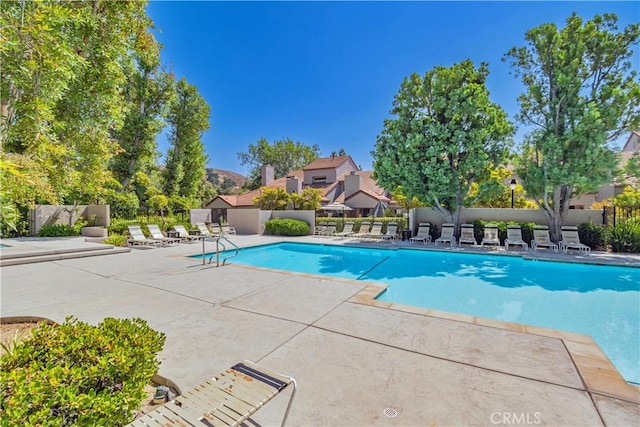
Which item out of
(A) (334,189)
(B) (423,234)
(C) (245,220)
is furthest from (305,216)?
(A) (334,189)

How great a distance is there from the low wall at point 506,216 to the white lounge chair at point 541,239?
103 centimetres

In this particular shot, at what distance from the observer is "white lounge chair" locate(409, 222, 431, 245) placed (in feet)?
51.5

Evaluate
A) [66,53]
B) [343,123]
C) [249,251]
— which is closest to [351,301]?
[66,53]

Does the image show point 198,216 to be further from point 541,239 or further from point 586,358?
point 586,358

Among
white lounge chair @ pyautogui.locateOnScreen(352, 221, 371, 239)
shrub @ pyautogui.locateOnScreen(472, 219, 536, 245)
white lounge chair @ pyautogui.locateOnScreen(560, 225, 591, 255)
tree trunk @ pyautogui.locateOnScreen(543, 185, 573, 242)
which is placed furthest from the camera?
white lounge chair @ pyautogui.locateOnScreen(352, 221, 371, 239)

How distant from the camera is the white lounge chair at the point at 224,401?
1.90 meters

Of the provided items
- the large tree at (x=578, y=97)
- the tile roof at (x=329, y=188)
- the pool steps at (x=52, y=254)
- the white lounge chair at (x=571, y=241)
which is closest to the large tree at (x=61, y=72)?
the pool steps at (x=52, y=254)

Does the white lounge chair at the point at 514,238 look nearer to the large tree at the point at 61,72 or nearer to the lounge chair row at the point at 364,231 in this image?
the lounge chair row at the point at 364,231

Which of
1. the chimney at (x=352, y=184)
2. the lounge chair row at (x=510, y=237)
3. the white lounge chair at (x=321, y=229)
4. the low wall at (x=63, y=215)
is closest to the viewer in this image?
the lounge chair row at (x=510, y=237)

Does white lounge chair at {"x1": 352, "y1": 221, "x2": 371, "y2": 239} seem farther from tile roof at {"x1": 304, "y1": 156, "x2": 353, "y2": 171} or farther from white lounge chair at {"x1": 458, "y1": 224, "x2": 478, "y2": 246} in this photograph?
tile roof at {"x1": 304, "y1": 156, "x2": 353, "y2": 171}

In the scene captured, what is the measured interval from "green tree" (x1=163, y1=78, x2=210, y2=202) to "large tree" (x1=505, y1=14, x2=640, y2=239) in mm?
24606

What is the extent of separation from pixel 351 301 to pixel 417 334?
64.9 inches

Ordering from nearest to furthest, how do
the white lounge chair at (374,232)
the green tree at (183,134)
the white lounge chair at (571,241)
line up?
the white lounge chair at (571,241) < the white lounge chair at (374,232) < the green tree at (183,134)

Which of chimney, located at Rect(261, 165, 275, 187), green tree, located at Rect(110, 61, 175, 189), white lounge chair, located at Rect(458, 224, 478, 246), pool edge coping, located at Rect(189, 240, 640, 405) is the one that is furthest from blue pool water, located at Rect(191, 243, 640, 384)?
chimney, located at Rect(261, 165, 275, 187)
